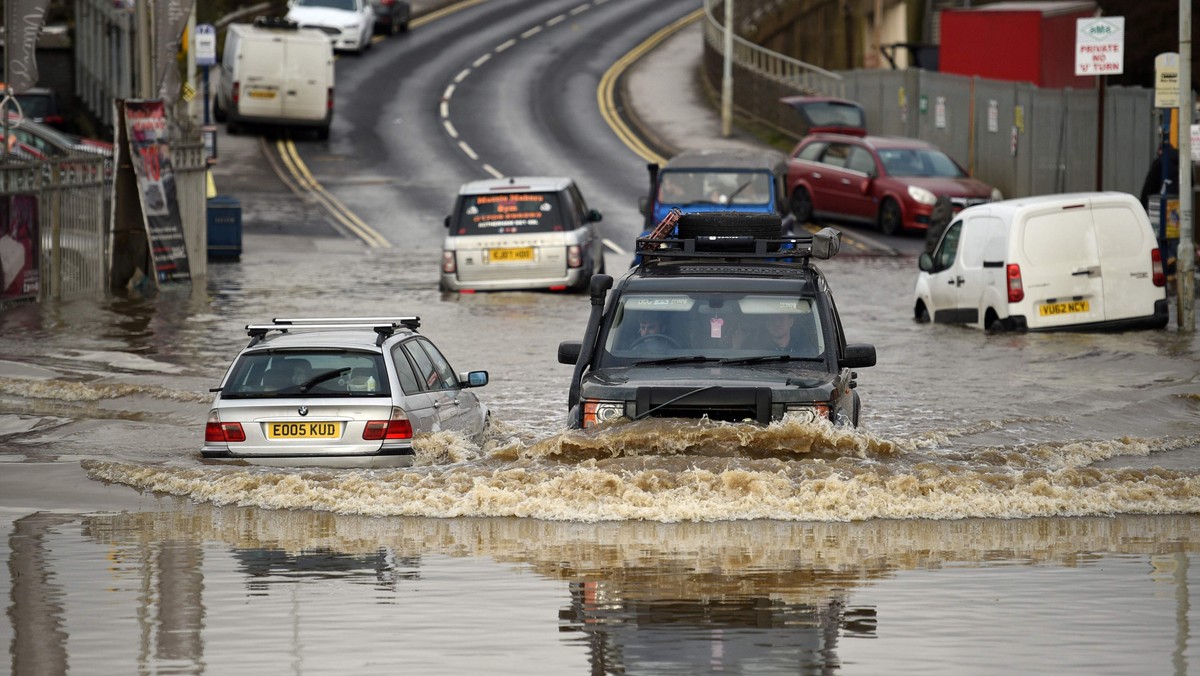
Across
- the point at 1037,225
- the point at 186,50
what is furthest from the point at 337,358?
the point at 186,50

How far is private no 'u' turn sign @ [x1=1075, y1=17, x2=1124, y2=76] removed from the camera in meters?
26.5

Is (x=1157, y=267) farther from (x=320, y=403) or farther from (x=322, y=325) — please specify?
(x=320, y=403)

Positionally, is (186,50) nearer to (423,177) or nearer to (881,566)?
(423,177)

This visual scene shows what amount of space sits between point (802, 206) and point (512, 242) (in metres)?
10.8

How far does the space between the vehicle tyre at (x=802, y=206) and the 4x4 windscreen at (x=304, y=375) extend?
80.3 ft

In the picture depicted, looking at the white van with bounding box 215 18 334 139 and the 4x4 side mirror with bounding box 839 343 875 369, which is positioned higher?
the white van with bounding box 215 18 334 139

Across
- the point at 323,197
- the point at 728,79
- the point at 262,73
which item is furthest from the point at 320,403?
the point at 728,79

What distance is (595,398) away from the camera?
12.3 m

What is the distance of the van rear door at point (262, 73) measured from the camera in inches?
1766

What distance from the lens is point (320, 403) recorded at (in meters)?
13.2

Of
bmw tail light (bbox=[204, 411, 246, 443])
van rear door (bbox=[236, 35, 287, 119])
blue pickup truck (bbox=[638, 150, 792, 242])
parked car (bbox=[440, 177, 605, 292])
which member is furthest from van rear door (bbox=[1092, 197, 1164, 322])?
van rear door (bbox=[236, 35, 287, 119])

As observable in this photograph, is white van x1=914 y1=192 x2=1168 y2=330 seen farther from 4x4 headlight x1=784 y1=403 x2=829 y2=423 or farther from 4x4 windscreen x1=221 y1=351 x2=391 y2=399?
4x4 windscreen x1=221 y1=351 x2=391 y2=399

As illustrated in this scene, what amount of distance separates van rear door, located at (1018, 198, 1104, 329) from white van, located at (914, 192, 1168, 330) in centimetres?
1

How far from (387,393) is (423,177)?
29938 mm
